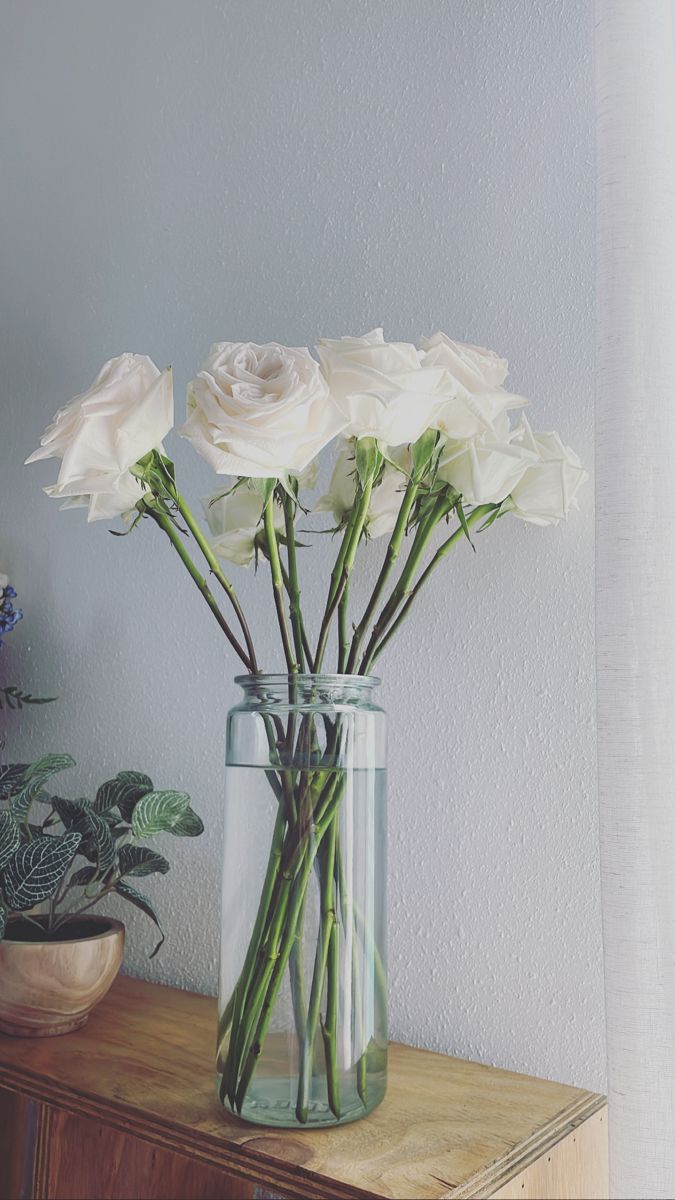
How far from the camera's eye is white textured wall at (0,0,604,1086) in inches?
35.0

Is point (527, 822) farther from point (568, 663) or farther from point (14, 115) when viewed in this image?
point (14, 115)

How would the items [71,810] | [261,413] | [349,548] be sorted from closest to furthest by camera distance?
[261,413] < [349,548] < [71,810]

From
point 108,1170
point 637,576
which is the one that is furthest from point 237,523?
point 108,1170

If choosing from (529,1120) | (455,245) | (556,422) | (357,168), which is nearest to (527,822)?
(529,1120)

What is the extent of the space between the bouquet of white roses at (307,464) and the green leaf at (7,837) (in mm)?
263

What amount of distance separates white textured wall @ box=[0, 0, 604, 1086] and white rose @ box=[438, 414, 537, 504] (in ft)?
0.48

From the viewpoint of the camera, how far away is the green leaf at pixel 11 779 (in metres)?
1.01

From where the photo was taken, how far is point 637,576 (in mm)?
694

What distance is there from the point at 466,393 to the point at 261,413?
0.16 metres

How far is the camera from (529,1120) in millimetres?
761

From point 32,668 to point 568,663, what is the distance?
0.72 m

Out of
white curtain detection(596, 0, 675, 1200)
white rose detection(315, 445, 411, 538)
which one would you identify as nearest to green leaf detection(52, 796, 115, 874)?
white rose detection(315, 445, 411, 538)

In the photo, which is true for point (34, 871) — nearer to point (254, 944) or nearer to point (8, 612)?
point (254, 944)

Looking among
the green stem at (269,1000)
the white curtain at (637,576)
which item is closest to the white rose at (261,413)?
the white curtain at (637,576)
